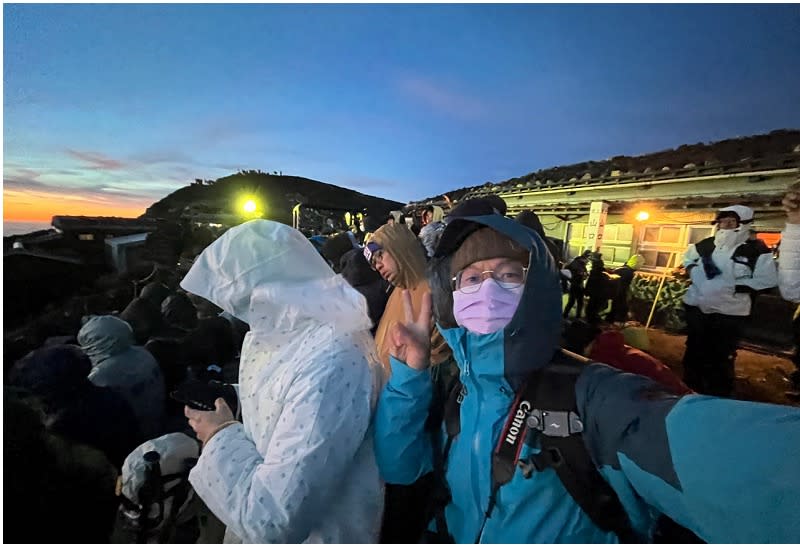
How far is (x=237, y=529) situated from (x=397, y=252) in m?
1.36

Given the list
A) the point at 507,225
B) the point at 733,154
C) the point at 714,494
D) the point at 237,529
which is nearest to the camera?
the point at 714,494

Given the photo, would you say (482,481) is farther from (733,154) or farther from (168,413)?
(733,154)

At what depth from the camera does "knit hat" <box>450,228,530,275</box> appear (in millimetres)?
948

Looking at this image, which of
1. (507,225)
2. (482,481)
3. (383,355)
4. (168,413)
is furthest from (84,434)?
(507,225)

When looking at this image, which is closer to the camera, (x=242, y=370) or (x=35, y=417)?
(x=242, y=370)

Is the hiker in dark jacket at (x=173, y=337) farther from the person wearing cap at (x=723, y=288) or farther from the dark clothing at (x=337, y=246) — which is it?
the person wearing cap at (x=723, y=288)

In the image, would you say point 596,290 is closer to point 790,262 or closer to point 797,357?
point 797,357

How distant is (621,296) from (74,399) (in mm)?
5884

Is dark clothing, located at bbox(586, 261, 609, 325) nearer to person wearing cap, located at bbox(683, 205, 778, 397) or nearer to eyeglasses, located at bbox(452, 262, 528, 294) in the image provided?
person wearing cap, located at bbox(683, 205, 778, 397)

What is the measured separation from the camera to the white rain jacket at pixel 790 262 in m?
1.41

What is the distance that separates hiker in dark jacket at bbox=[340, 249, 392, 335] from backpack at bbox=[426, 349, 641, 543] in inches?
62.2

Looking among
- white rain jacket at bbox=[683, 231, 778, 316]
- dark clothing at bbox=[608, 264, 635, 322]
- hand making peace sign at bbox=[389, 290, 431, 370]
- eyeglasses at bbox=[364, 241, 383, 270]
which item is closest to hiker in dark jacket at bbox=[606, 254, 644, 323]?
dark clothing at bbox=[608, 264, 635, 322]

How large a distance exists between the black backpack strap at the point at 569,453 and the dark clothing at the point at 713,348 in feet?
8.30

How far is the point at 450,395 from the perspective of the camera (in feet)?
2.93
